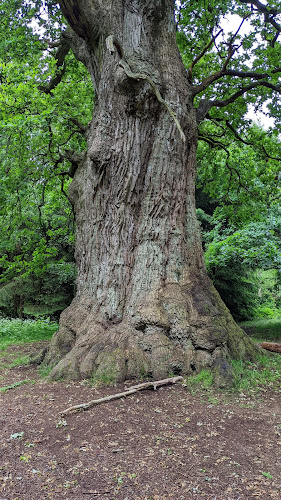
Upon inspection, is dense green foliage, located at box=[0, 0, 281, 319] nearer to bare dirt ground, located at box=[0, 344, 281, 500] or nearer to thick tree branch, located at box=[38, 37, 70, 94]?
thick tree branch, located at box=[38, 37, 70, 94]

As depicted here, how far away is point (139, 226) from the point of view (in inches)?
215

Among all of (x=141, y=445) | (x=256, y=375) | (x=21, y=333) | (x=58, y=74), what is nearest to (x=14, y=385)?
(x=141, y=445)

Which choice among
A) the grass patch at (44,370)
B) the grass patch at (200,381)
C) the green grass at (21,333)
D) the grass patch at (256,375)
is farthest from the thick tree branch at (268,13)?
the green grass at (21,333)

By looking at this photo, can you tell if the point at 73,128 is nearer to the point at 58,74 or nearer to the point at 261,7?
the point at 58,74

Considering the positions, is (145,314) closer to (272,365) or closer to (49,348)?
(49,348)

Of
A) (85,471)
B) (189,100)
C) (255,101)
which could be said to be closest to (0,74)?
(189,100)

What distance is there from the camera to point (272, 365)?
17.7 feet

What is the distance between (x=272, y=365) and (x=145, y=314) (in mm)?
2183

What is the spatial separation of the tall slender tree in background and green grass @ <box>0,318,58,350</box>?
130 inches

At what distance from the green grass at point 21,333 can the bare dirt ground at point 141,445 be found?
4195mm

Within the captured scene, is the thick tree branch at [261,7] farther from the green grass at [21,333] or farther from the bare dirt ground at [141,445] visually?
the green grass at [21,333]

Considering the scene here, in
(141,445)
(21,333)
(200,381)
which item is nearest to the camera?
(141,445)

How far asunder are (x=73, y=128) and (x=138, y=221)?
340cm

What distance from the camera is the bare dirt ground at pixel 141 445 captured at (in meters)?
2.54
